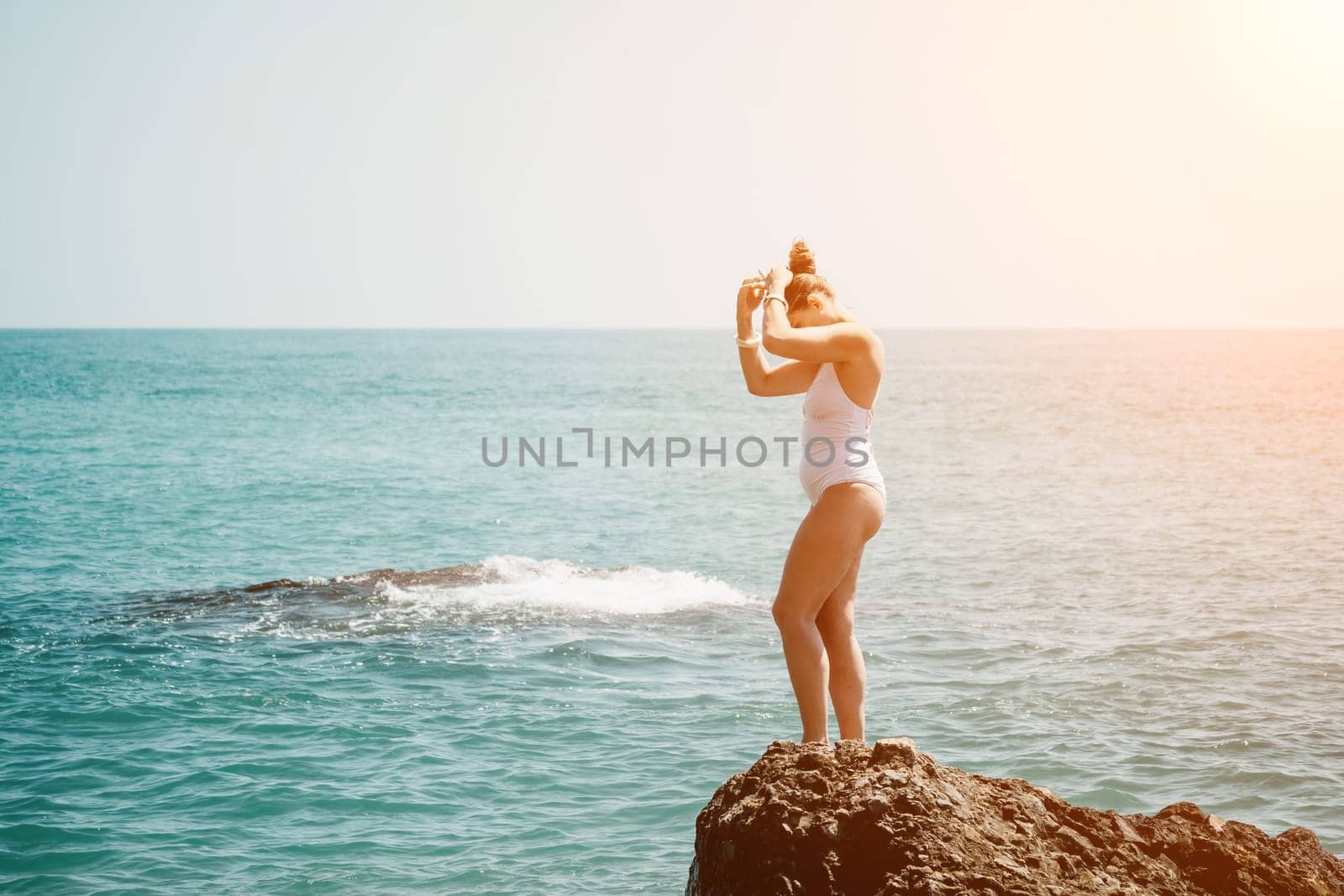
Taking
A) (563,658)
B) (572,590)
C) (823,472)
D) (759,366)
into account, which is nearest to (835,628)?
(823,472)

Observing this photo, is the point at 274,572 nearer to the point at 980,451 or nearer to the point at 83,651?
the point at 83,651

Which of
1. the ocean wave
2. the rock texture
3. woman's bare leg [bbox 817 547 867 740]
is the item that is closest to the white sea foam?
the ocean wave

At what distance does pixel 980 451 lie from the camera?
36.5 m

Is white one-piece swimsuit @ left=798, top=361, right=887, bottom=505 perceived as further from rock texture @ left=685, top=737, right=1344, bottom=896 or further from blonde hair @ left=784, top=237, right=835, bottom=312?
rock texture @ left=685, top=737, right=1344, bottom=896

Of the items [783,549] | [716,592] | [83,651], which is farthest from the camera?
[783,549]

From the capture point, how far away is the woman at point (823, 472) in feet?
16.1

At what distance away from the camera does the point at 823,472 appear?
5035 mm

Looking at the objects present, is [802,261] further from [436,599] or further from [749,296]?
[436,599]

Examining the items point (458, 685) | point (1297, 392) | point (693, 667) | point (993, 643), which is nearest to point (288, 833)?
point (458, 685)

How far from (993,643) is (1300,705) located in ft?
10.2

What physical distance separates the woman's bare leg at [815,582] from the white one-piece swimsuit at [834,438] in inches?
3.4

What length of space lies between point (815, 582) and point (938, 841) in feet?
4.27

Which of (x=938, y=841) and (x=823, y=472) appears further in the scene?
(x=823, y=472)

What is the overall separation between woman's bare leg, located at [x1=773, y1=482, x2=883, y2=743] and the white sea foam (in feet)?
29.6
